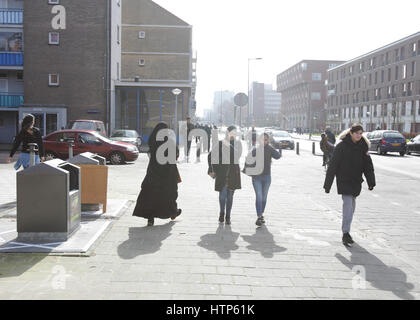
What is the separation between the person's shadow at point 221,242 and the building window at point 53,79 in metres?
26.8

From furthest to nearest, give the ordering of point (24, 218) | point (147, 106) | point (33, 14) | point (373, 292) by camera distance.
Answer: point (147, 106) → point (33, 14) → point (24, 218) → point (373, 292)

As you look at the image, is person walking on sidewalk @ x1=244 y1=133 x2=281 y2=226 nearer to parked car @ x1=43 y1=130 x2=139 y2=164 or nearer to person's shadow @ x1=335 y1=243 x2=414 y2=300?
person's shadow @ x1=335 y1=243 x2=414 y2=300

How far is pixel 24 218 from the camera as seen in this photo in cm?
619

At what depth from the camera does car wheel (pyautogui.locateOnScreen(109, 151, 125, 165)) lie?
18.6 m

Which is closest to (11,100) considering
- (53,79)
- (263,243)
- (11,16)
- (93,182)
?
(53,79)

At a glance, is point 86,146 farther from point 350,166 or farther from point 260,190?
point 350,166

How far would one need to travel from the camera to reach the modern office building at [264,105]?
443 feet

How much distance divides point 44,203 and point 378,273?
435cm

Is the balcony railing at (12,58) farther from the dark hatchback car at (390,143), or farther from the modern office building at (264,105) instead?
the modern office building at (264,105)

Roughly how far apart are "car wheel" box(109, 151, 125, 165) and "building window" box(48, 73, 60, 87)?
14.9 m

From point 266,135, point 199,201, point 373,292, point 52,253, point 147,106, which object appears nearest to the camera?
point 373,292

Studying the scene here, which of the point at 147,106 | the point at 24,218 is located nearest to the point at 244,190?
the point at 24,218

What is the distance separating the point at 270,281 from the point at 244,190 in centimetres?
729

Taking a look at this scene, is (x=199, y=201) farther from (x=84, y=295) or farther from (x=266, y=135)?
(x=84, y=295)
